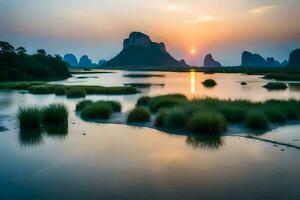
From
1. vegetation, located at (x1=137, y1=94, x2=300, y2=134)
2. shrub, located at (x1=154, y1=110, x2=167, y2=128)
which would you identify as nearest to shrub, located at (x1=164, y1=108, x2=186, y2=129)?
vegetation, located at (x1=137, y1=94, x2=300, y2=134)

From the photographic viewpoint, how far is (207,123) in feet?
70.4

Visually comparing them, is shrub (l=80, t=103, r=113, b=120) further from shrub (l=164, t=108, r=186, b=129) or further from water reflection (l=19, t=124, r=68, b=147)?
shrub (l=164, t=108, r=186, b=129)

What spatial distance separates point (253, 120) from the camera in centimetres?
2319

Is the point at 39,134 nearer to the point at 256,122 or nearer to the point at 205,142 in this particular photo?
the point at 205,142

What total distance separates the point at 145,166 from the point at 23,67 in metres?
89.7

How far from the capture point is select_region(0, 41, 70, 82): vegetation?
292 feet

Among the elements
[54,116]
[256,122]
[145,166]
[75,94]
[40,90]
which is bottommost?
[145,166]

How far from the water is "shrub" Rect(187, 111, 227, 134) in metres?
1.03

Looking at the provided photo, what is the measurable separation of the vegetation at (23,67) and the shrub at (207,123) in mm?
72069

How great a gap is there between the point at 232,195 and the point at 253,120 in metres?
12.7

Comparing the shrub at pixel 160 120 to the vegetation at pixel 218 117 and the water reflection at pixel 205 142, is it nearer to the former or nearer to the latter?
the vegetation at pixel 218 117

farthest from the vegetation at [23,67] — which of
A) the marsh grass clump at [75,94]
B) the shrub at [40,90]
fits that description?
the marsh grass clump at [75,94]

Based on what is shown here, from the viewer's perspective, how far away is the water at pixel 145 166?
11555 mm

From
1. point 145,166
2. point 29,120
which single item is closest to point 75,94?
point 29,120
